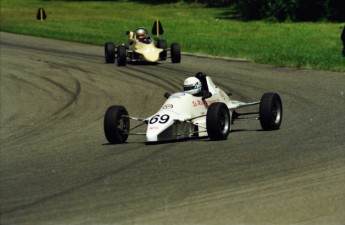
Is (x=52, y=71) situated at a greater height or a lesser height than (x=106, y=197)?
lesser

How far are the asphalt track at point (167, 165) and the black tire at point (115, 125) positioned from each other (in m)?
0.22

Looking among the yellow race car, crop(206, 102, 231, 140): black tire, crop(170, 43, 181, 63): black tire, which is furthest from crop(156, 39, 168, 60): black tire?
crop(206, 102, 231, 140): black tire

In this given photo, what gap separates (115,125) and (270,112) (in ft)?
9.03

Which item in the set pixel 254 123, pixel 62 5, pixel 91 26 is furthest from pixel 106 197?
pixel 62 5

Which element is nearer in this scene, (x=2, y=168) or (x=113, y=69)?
(x=2, y=168)

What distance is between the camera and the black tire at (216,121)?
1512 centimetres

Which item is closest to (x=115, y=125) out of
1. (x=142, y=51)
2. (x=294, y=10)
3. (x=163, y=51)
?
(x=142, y=51)

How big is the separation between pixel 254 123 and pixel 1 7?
5422cm

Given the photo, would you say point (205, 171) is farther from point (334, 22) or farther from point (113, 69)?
point (334, 22)

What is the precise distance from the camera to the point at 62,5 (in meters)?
76.4

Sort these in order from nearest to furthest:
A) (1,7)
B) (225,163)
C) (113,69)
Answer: (225,163), (113,69), (1,7)

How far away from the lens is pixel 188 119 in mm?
15742

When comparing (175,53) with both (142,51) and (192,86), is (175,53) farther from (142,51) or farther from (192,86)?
(192,86)

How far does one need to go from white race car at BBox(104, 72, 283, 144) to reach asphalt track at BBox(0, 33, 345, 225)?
0.77ft
